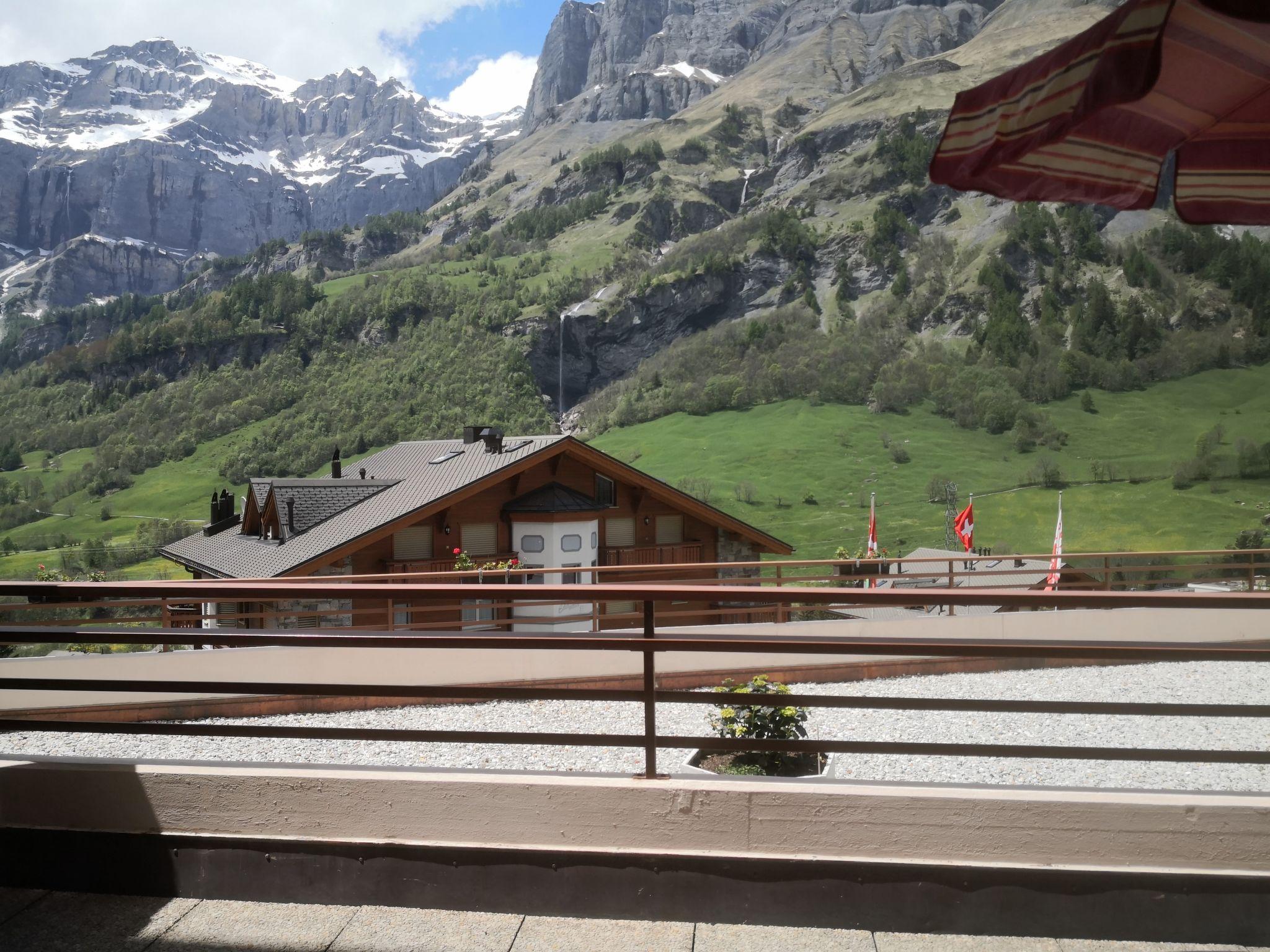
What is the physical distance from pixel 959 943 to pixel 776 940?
1.60 feet

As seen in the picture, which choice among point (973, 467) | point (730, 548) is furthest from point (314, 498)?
point (973, 467)

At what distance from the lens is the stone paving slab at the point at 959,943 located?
8.39 feet

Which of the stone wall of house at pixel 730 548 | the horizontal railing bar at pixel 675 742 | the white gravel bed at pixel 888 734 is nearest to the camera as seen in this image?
the horizontal railing bar at pixel 675 742

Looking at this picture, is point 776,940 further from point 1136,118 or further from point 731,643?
point 1136,118

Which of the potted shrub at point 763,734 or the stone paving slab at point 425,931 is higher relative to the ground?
the stone paving slab at point 425,931

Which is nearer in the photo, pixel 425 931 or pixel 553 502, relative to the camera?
pixel 425 931

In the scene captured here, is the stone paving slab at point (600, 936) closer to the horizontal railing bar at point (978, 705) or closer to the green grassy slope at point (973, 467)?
the horizontal railing bar at point (978, 705)

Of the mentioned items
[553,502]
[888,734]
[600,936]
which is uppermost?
[553,502]

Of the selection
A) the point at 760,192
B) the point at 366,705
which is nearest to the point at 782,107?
the point at 760,192

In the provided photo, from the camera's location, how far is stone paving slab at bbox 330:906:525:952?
2.61 m

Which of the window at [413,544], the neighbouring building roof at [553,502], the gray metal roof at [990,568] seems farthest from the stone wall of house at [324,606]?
the gray metal roof at [990,568]

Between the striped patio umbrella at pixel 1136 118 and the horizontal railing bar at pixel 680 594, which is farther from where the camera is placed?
the horizontal railing bar at pixel 680 594

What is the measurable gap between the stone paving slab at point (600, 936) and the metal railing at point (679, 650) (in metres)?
0.42

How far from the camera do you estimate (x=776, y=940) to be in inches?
103
